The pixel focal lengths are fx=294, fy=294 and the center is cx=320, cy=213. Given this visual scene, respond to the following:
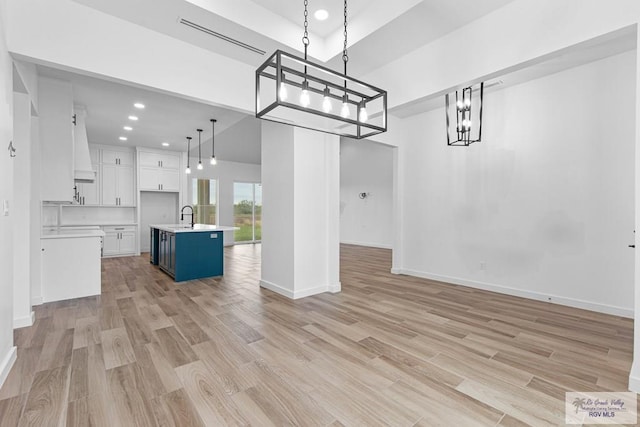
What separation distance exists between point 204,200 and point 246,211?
1.62 m

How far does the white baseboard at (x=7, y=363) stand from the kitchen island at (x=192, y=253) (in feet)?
8.76

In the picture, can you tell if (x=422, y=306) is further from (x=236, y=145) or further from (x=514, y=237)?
(x=236, y=145)

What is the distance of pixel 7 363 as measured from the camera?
7.44ft

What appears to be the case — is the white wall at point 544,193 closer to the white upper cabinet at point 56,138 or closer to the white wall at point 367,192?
the white wall at point 367,192

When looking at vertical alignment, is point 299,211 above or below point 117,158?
below

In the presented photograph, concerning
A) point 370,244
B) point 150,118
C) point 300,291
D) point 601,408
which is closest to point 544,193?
point 601,408

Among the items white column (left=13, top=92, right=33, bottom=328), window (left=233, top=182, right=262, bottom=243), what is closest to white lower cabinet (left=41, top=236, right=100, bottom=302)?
white column (left=13, top=92, right=33, bottom=328)

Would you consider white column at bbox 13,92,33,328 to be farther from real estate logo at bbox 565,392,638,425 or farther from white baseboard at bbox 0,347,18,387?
real estate logo at bbox 565,392,638,425

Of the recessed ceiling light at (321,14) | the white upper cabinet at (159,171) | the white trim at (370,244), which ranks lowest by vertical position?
the white trim at (370,244)

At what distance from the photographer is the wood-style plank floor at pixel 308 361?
1.85 metres

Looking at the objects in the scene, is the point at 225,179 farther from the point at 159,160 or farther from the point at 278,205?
the point at 278,205

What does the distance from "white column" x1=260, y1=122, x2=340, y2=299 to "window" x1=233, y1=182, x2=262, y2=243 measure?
646cm

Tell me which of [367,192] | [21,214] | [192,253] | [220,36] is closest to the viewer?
[220,36]

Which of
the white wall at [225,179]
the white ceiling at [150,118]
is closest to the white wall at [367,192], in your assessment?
the white ceiling at [150,118]
